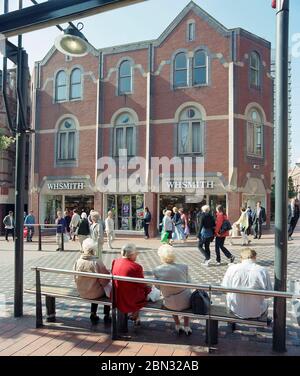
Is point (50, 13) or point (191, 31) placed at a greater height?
point (191, 31)

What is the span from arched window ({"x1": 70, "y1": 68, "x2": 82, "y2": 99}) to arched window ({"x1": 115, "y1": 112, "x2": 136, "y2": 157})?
3501 mm

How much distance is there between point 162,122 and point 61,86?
766cm

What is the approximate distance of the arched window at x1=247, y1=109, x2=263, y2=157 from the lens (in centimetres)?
2122

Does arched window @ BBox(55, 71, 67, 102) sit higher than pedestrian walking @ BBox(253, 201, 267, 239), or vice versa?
arched window @ BBox(55, 71, 67, 102)

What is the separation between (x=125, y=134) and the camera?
22781mm

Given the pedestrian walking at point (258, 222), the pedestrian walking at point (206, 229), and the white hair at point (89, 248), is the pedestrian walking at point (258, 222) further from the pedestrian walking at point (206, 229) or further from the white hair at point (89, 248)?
the white hair at point (89, 248)

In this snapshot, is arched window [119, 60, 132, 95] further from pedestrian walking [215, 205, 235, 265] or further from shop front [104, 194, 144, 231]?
pedestrian walking [215, 205, 235, 265]

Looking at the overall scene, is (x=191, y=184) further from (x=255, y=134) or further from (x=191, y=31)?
(x=191, y=31)

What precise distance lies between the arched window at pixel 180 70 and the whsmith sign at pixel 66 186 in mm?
8288

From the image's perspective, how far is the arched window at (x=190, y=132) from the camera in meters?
21.2

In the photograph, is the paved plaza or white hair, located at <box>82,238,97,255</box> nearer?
the paved plaza

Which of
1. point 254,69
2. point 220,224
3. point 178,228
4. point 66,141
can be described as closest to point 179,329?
point 220,224

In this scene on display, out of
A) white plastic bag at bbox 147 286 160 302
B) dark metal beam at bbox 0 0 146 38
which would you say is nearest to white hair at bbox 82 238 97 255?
white plastic bag at bbox 147 286 160 302

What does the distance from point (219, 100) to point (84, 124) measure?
8451 millimetres
